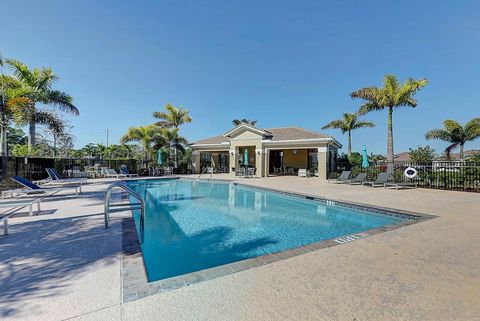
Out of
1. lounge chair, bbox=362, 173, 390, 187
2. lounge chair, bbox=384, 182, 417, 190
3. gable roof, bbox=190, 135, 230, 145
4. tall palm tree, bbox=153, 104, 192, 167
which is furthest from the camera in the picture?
tall palm tree, bbox=153, 104, 192, 167

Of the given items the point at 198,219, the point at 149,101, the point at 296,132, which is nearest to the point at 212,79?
the point at 149,101

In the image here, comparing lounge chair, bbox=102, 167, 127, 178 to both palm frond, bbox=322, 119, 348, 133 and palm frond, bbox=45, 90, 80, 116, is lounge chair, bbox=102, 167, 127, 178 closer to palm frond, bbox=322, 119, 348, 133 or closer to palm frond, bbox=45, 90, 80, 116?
palm frond, bbox=45, 90, 80, 116

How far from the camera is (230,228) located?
744 centimetres

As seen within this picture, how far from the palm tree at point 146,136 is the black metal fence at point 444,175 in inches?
928

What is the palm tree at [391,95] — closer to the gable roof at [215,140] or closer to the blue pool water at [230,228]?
the blue pool water at [230,228]

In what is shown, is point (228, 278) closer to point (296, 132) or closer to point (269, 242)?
point (269, 242)

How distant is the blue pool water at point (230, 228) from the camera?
17.2 ft

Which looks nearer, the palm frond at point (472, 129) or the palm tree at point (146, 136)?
the palm frond at point (472, 129)

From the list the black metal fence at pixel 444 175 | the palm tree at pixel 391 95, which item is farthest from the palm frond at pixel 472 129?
the black metal fence at pixel 444 175

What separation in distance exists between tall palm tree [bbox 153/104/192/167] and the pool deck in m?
24.5

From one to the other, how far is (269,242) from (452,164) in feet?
47.7

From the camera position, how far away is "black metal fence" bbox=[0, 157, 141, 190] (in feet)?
38.2

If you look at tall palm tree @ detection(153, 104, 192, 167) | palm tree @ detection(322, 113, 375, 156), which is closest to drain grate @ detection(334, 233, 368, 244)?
tall palm tree @ detection(153, 104, 192, 167)

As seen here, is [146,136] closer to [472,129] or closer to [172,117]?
[172,117]
